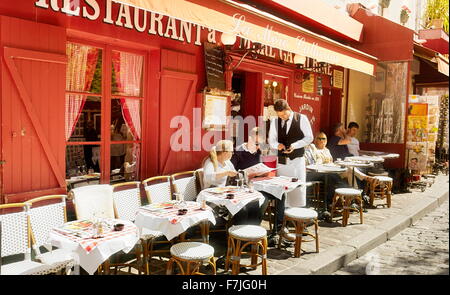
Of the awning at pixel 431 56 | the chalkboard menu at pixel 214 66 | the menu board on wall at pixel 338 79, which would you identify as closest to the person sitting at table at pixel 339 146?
the menu board on wall at pixel 338 79

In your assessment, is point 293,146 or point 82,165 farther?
point 293,146

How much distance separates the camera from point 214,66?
6.37 meters

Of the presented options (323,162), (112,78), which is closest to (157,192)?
(112,78)

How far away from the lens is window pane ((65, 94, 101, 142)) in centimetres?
471

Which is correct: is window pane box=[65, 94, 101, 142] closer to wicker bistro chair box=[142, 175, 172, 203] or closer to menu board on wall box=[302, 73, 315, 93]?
wicker bistro chair box=[142, 175, 172, 203]

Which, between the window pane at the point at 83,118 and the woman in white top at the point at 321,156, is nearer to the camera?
the window pane at the point at 83,118

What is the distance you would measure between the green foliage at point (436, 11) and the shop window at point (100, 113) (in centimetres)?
1312

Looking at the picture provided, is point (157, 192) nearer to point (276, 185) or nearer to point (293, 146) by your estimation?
point (276, 185)

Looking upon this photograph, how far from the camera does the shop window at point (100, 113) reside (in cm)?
478

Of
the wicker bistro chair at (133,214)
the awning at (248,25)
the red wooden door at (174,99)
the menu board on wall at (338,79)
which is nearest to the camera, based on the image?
the awning at (248,25)

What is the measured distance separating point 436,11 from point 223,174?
13529 mm

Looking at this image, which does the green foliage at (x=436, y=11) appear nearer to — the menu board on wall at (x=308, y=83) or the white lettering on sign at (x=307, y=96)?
the white lettering on sign at (x=307, y=96)

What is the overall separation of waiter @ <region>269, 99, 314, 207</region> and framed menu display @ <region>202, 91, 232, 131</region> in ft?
3.81
